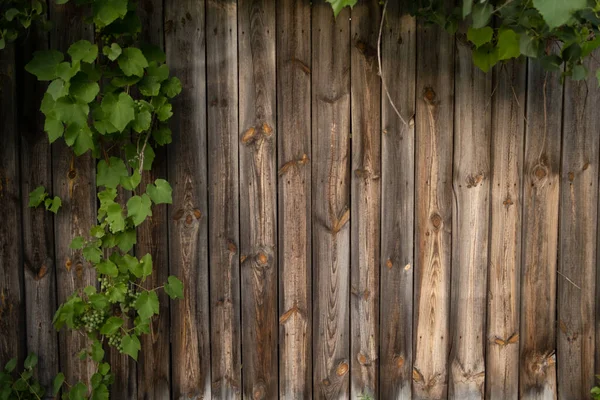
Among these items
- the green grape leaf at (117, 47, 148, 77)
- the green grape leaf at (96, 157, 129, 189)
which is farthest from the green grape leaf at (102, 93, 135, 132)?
the green grape leaf at (96, 157, 129, 189)

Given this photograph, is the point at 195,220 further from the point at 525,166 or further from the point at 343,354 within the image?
the point at 525,166

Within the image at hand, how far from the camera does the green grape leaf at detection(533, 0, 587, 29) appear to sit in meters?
1.61

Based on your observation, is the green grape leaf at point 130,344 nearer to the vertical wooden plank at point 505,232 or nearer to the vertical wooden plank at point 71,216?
the vertical wooden plank at point 71,216

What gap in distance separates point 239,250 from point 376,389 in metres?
0.78

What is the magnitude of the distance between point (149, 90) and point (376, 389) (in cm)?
145

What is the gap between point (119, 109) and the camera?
84.8 inches

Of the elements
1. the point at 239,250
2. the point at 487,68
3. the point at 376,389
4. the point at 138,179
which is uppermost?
the point at 487,68

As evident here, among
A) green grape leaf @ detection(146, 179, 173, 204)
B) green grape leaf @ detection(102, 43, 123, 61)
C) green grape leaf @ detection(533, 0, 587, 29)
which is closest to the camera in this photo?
green grape leaf @ detection(533, 0, 587, 29)

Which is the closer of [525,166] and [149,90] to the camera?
[149,90]

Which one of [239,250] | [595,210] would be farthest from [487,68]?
[239,250]

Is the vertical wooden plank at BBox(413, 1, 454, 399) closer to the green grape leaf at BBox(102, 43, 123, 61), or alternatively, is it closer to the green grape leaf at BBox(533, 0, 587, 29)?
the green grape leaf at BBox(533, 0, 587, 29)

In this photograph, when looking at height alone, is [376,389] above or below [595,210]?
below

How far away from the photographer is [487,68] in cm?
230

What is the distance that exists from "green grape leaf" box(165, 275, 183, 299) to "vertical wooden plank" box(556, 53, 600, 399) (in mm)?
1490
